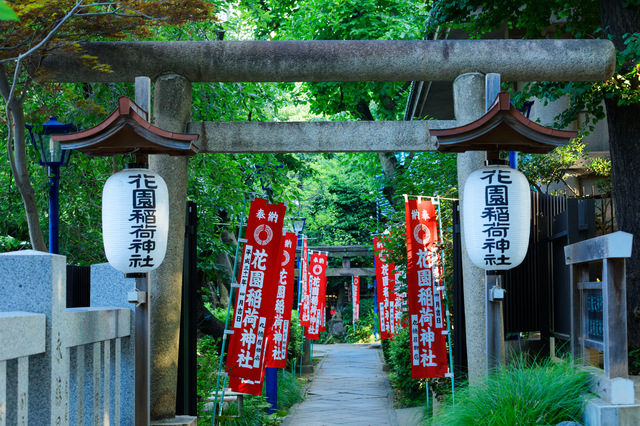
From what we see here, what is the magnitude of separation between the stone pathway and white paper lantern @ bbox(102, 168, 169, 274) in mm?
5995

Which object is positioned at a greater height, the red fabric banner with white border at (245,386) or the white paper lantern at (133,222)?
the white paper lantern at (133,222)

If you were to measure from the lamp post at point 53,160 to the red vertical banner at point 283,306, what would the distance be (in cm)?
451

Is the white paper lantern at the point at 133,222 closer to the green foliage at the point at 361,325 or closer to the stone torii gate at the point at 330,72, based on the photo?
the stone torii gate at the point at 330,72

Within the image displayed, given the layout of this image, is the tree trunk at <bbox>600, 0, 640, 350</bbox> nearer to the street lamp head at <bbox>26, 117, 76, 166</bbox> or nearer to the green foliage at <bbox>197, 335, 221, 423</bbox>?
the green foliage at <bbox>197, 335, 221, 423</bbox>

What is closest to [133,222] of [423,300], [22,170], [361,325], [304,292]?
[22,170]

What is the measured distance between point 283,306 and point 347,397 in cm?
289

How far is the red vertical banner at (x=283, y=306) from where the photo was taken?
11.7 metres

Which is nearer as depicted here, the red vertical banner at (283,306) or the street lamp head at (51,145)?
the street lamp head at (51,145)

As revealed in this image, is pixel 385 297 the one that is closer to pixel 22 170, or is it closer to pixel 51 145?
pixel 51 145

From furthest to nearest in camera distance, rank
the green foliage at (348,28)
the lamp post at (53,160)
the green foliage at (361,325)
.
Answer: the green foliage at (361,325), the green foliage at (348,28), the lamp post at (53,160)

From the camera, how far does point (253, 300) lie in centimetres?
907

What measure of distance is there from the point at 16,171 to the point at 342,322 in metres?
→ 27.3

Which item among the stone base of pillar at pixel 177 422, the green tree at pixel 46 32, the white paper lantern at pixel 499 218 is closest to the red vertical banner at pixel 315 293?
the stone base of pillar at pixel 177 422

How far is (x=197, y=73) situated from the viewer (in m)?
7.18
